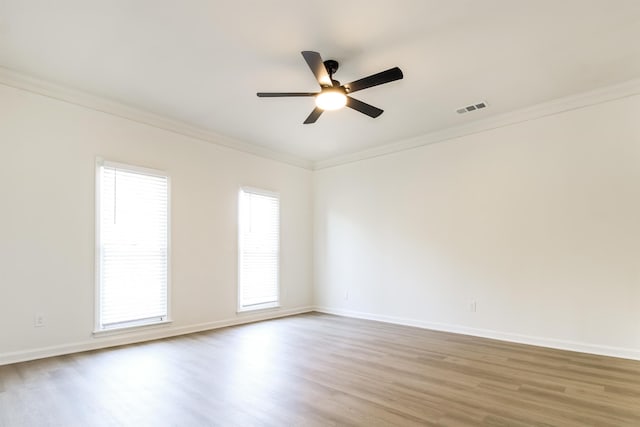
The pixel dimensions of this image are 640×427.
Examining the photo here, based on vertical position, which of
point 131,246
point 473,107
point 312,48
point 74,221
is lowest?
point 131,246

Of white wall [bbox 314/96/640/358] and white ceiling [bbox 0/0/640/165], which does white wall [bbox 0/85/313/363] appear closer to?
white ceiling [bbox 0/0/640/165]

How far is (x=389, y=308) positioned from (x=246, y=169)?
3.25 metres

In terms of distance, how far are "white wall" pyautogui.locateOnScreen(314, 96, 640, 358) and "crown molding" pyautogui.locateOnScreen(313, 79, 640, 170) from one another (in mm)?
79

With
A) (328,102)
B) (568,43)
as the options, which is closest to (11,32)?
(328,102)

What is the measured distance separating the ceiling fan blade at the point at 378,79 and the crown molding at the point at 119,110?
2779 millimetres

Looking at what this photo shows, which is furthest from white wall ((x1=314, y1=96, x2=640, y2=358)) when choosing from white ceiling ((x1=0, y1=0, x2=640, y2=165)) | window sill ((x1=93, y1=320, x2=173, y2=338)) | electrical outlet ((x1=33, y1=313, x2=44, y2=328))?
electrical outlet ((x1=33, y1=313, x2=44, y2=328))

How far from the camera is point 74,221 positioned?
12.8 ft

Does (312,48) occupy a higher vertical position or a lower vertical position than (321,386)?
higher

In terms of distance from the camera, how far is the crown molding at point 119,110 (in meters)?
3.59

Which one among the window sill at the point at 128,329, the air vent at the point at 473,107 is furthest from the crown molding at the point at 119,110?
the air vent at the point at 473,107

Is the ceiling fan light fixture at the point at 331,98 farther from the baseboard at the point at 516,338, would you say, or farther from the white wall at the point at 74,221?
the baseboard at the point at 516,338

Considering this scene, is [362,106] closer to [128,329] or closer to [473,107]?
[473,107]

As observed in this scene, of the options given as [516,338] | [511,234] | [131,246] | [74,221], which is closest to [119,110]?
[74,221]

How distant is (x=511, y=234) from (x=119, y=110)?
5.19 metres
